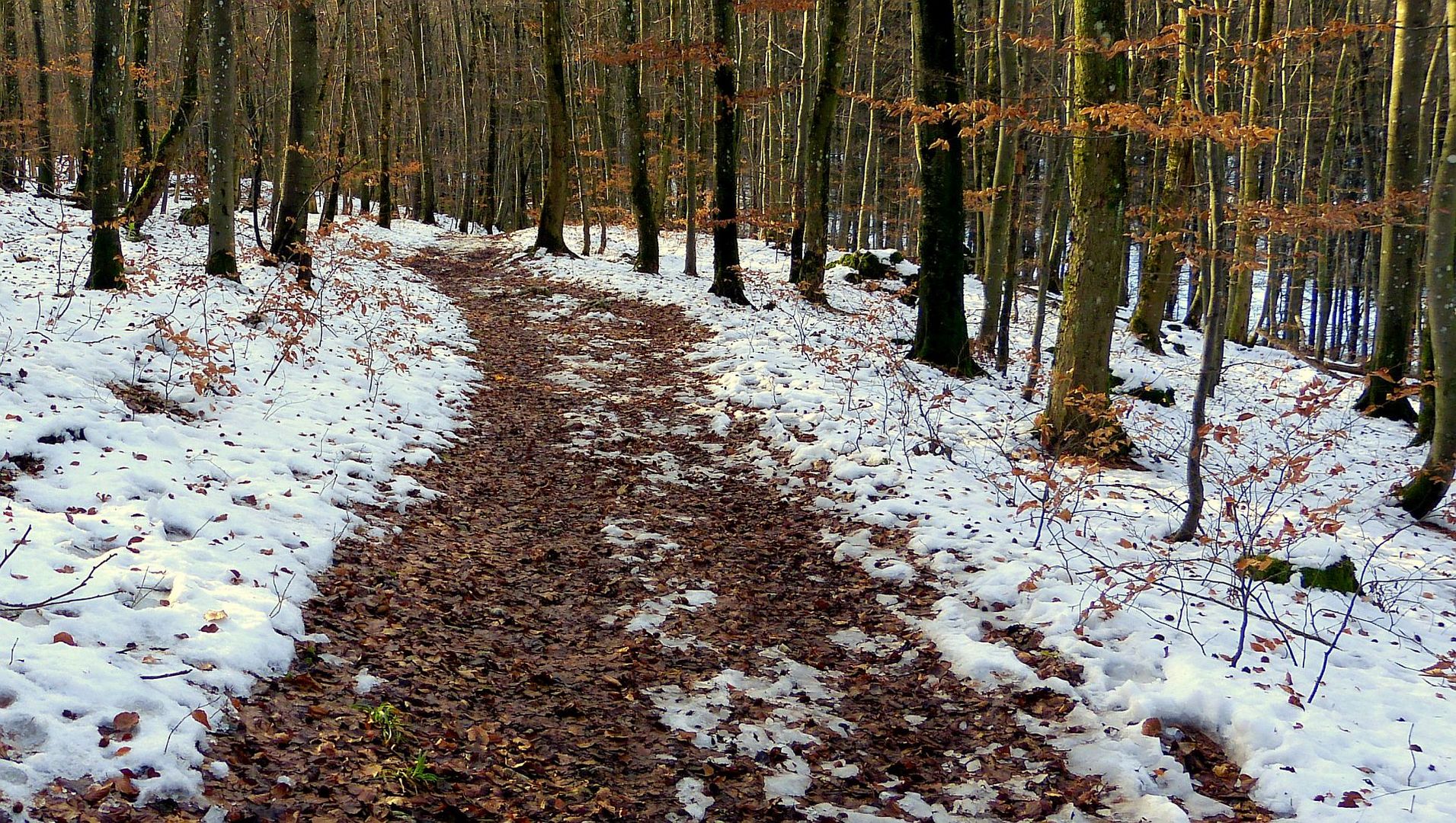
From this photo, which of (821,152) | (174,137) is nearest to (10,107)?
(174,137)

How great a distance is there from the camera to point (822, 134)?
15.5 metres

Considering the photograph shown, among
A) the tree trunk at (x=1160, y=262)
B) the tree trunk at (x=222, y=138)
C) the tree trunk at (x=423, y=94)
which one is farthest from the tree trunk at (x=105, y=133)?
the tree trunk at (x=423, y=94)

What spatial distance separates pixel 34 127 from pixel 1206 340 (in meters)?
26.4

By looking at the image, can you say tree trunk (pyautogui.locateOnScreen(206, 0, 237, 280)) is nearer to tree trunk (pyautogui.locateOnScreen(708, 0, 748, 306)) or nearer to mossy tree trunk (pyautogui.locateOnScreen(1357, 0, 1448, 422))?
tree trunk (pyautogui.locateOnScreen(708, 0, 748, 306))

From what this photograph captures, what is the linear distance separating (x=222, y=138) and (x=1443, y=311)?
47.8 feet

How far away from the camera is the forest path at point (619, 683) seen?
11.4 feet

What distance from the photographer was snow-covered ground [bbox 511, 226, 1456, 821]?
3.83m

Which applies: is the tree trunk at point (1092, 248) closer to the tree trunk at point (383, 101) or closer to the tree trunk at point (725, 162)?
the tree trunk at point (725, 162)

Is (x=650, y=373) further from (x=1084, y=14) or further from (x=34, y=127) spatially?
(x=34, y=127)

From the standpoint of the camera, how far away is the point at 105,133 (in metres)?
8.90

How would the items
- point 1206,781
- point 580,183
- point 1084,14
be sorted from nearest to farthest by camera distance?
point 1206,781 < point 1084,14 < point 580,183

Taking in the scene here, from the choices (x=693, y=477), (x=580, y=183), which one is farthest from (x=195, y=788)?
(x=580, y=183)

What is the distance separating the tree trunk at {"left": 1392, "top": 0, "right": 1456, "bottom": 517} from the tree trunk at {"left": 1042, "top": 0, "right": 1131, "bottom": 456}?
9.87 ft

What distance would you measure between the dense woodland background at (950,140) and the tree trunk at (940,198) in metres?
0.04
